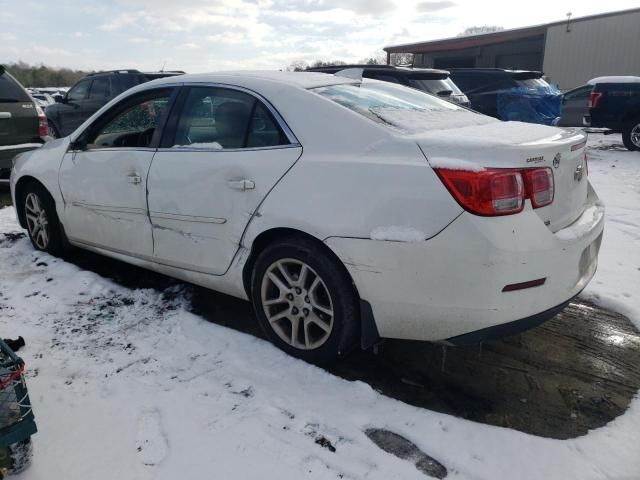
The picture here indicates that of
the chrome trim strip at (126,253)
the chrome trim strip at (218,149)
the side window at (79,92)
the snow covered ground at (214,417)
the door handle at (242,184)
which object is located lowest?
the snow covered ground at (214,417)

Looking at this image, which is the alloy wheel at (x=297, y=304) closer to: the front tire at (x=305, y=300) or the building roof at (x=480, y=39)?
the front tire at (x=305, y=300)

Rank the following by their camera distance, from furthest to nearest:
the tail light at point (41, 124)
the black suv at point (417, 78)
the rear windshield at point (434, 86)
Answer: the rear windshield at point (434, 86) → the black suv at point (417, 78) → the tail light at point (41, 124)

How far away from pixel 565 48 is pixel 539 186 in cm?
2670

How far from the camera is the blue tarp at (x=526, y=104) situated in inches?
408

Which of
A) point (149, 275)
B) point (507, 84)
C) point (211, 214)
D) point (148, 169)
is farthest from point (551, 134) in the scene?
point (507, 84)

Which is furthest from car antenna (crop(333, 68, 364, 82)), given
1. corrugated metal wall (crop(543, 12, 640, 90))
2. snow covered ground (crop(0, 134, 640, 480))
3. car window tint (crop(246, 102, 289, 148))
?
corrugated metal wall (crop(543, 12, 640, 90))

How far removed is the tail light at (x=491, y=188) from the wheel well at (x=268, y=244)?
687 mm

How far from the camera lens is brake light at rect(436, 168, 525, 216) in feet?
7.31

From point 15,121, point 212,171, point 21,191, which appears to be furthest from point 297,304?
point 15,121

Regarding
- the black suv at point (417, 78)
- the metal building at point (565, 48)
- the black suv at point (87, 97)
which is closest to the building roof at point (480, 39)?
the metal building at point (565, 48)

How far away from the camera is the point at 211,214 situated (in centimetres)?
307

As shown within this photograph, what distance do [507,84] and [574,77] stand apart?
17.1m

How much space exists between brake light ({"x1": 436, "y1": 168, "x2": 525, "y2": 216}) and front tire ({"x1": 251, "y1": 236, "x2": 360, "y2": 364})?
0.71 m

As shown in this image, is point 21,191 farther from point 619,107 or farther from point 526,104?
point 619,107
